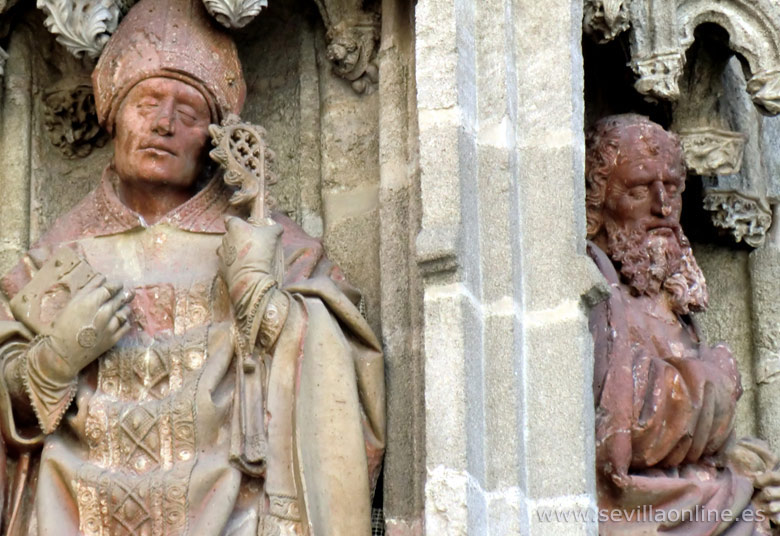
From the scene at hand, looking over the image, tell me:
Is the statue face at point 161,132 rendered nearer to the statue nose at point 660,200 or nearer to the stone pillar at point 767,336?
the statue nose at point 660,200

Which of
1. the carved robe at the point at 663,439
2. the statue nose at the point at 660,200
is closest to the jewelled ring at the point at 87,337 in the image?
the carved robe at the point at 663,439

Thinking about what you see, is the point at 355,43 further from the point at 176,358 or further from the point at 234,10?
the point at 176,358

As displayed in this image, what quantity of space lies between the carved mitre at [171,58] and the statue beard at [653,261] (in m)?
1.30

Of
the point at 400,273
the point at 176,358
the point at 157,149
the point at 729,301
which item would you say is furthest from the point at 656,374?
the point at 157,149

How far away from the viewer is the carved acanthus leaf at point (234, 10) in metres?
9.20

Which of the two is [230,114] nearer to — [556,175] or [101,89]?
[101,89]

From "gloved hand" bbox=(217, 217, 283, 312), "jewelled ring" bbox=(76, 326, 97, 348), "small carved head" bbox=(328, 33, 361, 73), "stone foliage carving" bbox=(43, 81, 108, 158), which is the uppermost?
"small carved head" bbox=(328, 33, 361, 73)

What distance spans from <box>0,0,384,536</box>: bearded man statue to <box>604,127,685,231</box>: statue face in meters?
0.96

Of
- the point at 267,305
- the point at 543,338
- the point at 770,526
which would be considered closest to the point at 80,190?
the point at 267,305

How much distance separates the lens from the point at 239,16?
9242 millimetres

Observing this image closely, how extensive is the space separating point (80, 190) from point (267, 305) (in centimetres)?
139

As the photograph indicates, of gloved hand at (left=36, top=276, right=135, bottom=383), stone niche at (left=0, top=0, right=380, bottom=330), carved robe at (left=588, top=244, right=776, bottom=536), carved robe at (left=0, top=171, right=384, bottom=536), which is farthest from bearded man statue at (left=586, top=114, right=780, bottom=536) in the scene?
gloved hand at (left=36, top=276, right=135, bottom=383)

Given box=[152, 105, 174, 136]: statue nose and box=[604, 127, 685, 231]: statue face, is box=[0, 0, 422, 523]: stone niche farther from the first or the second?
box=[604, 127, 685, 231]: statue face

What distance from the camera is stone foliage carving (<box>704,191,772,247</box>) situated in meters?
9.88
